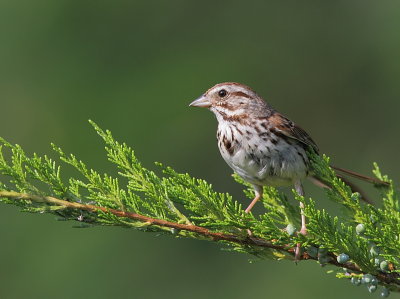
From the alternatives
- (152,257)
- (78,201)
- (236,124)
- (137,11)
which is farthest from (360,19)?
(78,201)

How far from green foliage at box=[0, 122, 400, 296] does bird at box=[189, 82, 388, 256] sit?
29.7 inches

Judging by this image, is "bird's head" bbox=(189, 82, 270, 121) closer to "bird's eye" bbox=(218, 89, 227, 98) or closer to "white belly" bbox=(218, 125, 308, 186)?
"bird's eye" bbox=(218, 89, 227, 98)

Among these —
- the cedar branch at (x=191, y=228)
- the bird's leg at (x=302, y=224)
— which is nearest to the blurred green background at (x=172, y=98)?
the bird's leg at (x=302, y=224)

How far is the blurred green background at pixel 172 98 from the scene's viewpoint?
5.29 metres

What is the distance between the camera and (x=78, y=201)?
2643mm

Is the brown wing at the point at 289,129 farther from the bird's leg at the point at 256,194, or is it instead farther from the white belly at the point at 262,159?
the bird's leg at the point at 256,194

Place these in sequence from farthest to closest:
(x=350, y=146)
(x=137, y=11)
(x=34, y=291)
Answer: (x=137, y=11) → (x=350, y=146) → (x=34, y=291)

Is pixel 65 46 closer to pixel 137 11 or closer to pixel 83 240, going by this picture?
pixel 137 11

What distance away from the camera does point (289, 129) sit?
12.5ft

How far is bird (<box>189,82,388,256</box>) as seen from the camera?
3656mm

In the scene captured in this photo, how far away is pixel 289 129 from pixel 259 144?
0.73ft

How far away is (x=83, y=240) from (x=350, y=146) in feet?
8.40

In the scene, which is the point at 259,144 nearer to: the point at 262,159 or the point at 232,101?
the point at 262,159

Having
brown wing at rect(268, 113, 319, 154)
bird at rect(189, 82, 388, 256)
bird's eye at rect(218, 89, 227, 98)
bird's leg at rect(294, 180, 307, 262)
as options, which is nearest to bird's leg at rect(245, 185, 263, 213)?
bird at rect(189, 82, 388, 256)
